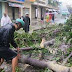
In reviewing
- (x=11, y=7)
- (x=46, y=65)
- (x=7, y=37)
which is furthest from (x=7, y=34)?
(x=11, y=7)

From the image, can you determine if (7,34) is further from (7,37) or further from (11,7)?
(11,7)

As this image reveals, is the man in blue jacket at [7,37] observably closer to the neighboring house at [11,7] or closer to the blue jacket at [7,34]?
the blue jacket at [7,34]

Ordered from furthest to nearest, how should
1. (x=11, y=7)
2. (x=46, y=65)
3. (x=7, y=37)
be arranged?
(x=11, y=7) → (x=46, y=65) → (x=7, y=37)

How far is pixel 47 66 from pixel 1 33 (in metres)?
1.40

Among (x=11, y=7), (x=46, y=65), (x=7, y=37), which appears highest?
(x=11, y=7)

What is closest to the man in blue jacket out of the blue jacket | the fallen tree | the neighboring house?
the blue jacket

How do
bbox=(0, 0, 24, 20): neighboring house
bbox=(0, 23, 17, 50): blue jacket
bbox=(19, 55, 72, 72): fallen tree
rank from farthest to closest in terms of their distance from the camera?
bbox=(0, 0, 24, 20): neighboring house → bbox=(19, 55, 72, 72): fallen tree → bbox=(0, 23, 17, 50): blue jacket

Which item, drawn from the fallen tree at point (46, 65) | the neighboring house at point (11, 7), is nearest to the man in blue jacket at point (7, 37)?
the fallen tree at point (46, 65)

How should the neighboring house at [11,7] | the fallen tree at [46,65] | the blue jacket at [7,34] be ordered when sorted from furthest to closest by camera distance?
1. the neighboring house at [11,7]
2. the fallen tree at [46,65]
3. the blue jacket at [7,34]

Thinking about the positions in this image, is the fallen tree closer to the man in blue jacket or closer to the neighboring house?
the man in blue jacket

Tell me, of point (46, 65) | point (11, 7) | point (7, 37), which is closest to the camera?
point (7, 37)

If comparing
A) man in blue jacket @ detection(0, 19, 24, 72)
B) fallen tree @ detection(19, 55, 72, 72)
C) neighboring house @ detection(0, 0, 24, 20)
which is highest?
neighboring house @ detection(0, 0, 24, 20)

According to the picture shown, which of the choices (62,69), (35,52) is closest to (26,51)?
(35,52)

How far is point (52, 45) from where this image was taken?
662 cm
